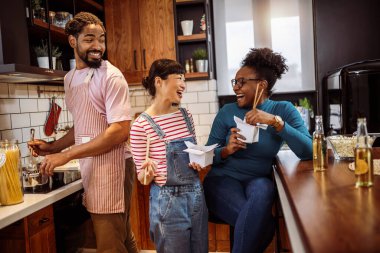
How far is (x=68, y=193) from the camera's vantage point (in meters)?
2.00

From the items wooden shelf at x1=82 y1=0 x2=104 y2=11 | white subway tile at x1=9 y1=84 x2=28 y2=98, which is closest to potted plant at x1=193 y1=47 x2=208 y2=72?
wooden shelf at x1=82 y1=0 x2=104 y2=11

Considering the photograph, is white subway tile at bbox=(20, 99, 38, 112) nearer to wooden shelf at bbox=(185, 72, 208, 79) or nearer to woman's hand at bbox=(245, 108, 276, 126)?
wooden shelf at bbox=(185, 72, 208, 79)

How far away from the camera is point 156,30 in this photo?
343cm

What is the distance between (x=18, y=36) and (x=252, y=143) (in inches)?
55.8

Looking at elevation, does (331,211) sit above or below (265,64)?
below

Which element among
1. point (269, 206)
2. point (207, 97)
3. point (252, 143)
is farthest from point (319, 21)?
point (269, 206)

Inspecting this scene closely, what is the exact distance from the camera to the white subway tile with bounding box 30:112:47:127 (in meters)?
2.61

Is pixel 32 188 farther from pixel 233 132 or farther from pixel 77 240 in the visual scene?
pixel 233 132

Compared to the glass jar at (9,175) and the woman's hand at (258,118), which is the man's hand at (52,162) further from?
the woman's hand at (258,118)

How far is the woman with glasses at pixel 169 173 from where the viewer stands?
1.67 metres

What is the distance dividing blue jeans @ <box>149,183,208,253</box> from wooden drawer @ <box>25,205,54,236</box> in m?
0.55

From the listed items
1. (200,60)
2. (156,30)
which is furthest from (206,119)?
(156,30)

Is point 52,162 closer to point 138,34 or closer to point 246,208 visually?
point 246,208

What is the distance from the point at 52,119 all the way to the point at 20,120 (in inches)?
12.8
